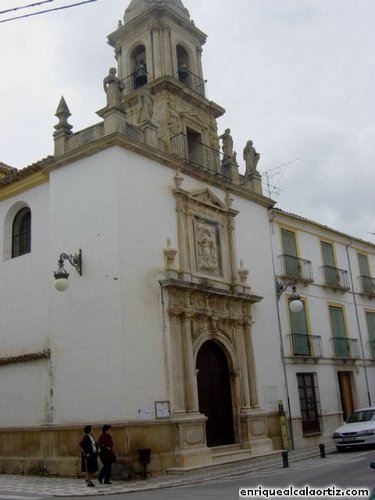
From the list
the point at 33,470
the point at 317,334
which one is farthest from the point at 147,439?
the point at 317,334

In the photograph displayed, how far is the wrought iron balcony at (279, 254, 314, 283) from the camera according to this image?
22297 millimetres

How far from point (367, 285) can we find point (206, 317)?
12.4 meters

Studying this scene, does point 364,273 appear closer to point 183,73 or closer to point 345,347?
point 345,347

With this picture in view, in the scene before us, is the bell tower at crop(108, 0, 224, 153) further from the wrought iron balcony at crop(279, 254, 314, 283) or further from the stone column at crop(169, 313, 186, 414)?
the stone column at crop(169, 313, 186, 414)

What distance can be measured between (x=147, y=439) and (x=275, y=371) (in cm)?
668

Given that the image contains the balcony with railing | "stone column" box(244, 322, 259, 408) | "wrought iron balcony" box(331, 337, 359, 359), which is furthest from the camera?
"wrought iron balcony" box(331, 337, 359, 359)

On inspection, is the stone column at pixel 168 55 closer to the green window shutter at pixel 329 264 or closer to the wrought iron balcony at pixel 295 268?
the wrought iron balcony at pixel 295 268

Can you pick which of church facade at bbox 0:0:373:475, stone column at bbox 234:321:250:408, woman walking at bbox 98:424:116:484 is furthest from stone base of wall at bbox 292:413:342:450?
woman walking at bbox 98:424:116:484

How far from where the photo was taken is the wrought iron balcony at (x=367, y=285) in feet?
88.6

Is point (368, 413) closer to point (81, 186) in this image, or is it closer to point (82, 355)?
point (82, 355)

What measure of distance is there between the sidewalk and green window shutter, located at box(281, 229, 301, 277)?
762 centimetres

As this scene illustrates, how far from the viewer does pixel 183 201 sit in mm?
18203

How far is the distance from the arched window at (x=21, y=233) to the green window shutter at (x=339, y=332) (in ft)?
41.4

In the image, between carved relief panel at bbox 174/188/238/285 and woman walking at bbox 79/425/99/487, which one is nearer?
woman walking at bbox 79/425/99/487
